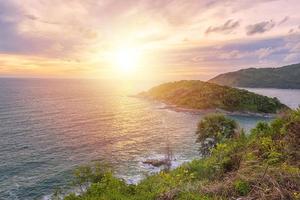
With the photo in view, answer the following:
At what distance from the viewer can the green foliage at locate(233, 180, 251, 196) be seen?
48.7 ft

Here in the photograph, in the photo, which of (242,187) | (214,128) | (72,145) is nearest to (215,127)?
(214,128)

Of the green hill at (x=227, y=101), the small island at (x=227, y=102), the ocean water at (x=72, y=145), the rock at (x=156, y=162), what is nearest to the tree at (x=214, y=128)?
the ocean water at (x=72, y=145)

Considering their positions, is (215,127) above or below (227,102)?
above

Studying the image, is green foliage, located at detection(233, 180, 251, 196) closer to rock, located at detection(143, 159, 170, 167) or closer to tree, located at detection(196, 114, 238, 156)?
rock, located at detection(143, 159, 170, 167)

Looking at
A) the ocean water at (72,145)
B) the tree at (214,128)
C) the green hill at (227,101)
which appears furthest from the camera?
the green hill at (227,101)

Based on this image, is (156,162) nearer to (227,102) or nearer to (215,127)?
(215,127)

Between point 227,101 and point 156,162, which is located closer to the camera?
point 156,162

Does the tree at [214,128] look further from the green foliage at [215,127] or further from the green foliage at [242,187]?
the green foliage at [242,187]

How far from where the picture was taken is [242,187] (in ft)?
49.6

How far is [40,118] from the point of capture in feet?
361

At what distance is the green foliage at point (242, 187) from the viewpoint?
14834mm

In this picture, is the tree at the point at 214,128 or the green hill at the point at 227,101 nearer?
the tree at the point at 214,128

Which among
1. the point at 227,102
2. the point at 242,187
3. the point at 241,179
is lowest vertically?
the point at 227,102

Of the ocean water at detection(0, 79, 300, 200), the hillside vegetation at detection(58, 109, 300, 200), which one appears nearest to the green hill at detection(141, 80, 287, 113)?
the ocean water at detection(0, 79, 300, 200)
